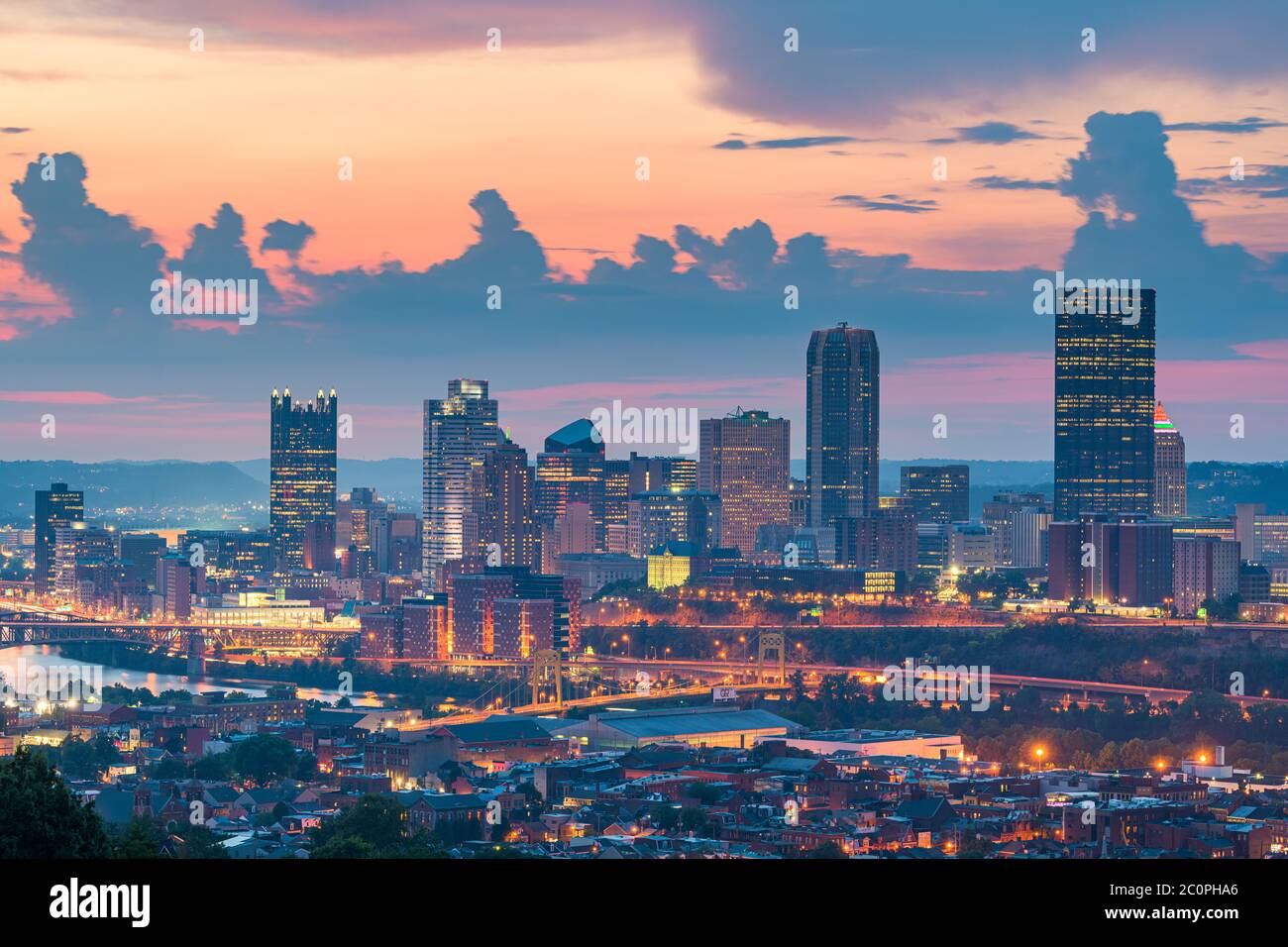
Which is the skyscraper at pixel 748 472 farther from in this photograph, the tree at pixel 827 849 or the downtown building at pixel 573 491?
the tree at pixel 827 849

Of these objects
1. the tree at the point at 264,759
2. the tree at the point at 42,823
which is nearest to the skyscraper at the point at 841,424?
the tree at the point at 264,759

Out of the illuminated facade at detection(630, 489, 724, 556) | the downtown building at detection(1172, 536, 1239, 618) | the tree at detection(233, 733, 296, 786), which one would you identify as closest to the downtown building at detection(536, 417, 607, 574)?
the illuminated facade at detection(630, 489, 724, 556)

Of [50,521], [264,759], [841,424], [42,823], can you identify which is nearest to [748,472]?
[841,424]

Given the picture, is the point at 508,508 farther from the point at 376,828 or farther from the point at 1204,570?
the point at 376,828

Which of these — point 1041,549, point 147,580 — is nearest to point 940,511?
point 1041,549

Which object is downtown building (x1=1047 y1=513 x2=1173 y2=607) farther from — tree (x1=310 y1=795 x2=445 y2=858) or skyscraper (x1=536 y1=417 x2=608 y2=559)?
tree (x1=310 y1=795 x2=445 y2=858)

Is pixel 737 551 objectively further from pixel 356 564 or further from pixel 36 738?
pixel 36 738
